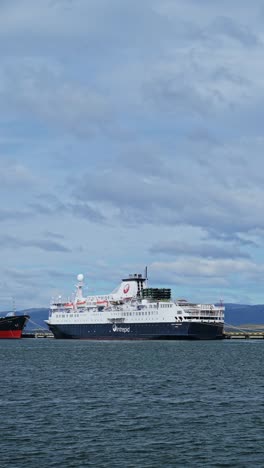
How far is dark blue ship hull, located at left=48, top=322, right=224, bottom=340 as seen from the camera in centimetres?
15375

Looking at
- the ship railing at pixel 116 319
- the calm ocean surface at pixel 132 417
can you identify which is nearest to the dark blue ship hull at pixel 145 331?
the ship railing at pixel 116 319

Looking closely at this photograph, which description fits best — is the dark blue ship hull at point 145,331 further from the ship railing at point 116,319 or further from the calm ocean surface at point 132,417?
the calm ocean surface at point 132,417

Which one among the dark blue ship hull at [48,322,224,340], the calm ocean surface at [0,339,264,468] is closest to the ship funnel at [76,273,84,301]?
the dark blue ship hull at [48,322,224,340]

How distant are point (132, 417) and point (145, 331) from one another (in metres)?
116

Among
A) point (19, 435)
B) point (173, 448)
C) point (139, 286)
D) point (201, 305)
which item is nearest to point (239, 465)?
point (173, 448)

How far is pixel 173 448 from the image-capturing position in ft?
121

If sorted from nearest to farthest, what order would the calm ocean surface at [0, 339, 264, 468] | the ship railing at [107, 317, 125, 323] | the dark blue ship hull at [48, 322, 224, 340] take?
the calm ocean surface at [0, 339, 264, 468] < the dark blue ship hull at [48, 322, 224, 340] < the ship railing at [107, 317, 125, 323]

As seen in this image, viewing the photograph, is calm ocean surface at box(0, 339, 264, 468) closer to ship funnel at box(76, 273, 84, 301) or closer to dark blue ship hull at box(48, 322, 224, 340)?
dark blue ship hull at box(48, 322, 224, 340)

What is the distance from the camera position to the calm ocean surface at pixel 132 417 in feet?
114

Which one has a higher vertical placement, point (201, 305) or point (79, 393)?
point (201, 305)

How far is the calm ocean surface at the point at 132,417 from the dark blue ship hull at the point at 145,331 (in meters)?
73.0

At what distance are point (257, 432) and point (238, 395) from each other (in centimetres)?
1613

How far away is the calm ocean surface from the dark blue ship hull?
239 ft

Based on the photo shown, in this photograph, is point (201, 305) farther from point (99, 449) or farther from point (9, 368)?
point (99, 449)
